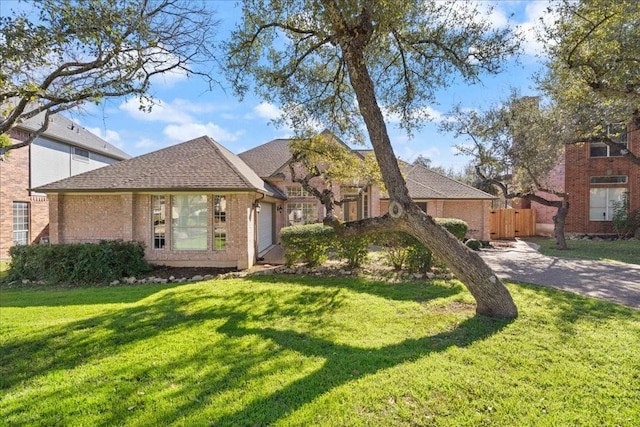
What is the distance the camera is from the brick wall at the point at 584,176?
2167 centimetres

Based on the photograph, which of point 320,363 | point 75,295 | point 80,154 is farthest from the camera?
point 80,154

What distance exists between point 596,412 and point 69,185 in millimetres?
15561

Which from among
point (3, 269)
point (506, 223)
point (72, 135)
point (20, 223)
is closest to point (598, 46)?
point (506, 223)

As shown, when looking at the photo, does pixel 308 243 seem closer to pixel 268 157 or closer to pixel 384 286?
pixel 384 286

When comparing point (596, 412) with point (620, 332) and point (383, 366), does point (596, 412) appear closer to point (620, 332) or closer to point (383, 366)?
point (383, 366)

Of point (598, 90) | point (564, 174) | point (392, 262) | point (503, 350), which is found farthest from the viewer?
point (564, 174)

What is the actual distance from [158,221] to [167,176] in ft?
5.75

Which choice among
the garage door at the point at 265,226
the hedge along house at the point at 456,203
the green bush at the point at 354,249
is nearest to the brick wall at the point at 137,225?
the garage door at the point at 265,226

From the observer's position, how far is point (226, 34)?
27.7 feet

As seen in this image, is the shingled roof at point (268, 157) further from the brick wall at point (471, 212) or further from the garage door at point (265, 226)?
the brick wall at point (471, 212)

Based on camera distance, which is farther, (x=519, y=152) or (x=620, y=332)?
(x=519, y=152)

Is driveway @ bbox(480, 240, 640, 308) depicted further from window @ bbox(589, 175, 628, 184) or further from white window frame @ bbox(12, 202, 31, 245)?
white window frame @ bbox(12, 202, 31, 245)

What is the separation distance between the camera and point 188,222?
12.5 meters

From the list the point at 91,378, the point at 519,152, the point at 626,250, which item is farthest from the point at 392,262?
the point at 626,250
